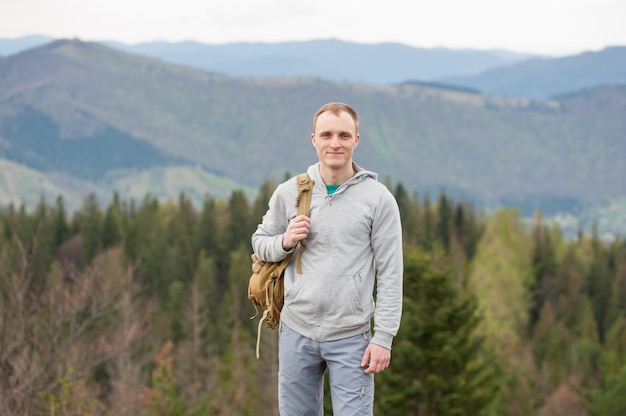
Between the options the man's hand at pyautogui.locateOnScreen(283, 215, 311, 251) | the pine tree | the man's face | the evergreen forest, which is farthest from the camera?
the pine tree

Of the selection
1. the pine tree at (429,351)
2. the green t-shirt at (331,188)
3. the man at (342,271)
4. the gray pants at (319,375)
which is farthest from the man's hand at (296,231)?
the pine tree at (429,351)

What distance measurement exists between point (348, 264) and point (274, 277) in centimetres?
60

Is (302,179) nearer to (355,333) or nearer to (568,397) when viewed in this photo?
(355,333)

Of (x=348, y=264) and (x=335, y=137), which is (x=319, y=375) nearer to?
(x=348, y=264)

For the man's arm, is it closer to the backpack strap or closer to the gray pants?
the gray pants

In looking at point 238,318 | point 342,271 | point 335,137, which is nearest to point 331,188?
point 335,137

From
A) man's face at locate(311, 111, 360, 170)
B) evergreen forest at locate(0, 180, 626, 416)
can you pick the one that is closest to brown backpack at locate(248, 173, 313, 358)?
man's face at locate(311, 111, 360, 170)

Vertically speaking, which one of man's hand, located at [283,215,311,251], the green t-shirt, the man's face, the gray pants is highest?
the man's face

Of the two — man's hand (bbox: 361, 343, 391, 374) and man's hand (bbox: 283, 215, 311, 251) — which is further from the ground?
man's hand (bbox: 283, 215, 311, 251)

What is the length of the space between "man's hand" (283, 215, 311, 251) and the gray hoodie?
110 mm

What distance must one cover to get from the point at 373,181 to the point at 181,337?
77.7 m

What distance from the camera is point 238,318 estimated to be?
272 feet

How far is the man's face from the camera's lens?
6258 millimetres

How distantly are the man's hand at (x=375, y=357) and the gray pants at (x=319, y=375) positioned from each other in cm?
9
